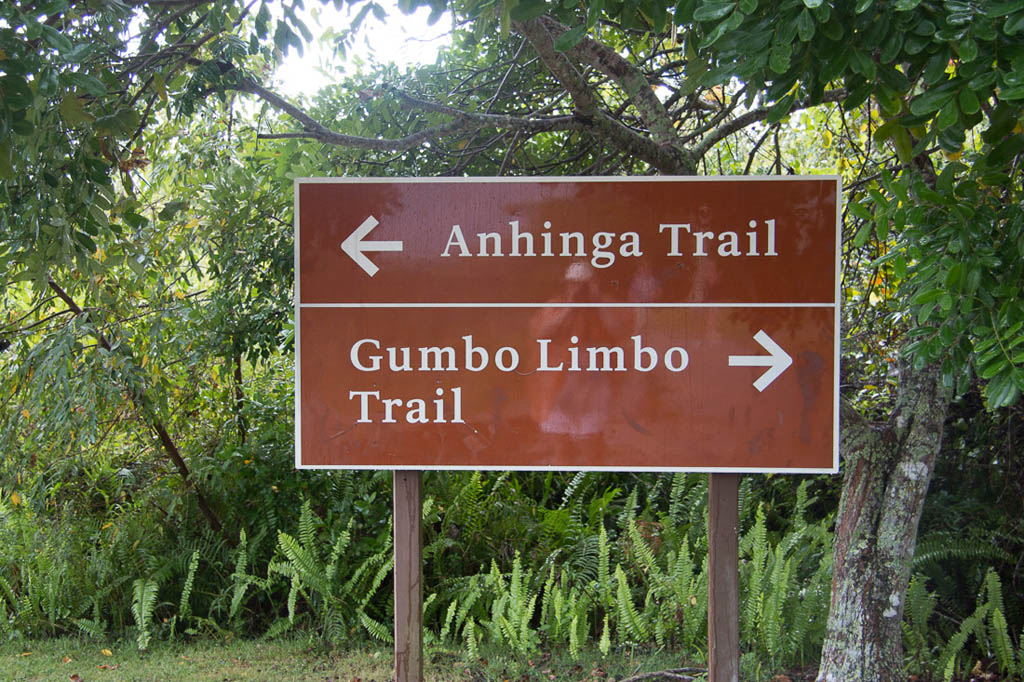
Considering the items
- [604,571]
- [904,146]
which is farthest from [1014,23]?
[604,571]

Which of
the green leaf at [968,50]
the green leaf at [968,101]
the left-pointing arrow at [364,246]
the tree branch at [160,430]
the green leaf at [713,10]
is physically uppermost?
the green leaf at [713,10]

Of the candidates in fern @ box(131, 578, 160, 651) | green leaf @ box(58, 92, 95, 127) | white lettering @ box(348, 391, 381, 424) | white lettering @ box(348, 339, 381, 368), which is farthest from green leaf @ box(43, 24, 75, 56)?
fern @ box(131, 578, 160, 651)

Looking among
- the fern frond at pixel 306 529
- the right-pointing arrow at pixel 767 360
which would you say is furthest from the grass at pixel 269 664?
the right-pointing arrow at pixel 767 360

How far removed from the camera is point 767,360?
260 centimetres

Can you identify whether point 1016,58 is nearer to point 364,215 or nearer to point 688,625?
point 364,215

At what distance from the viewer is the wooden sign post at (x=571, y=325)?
8.55ft

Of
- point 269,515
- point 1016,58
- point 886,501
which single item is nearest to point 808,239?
point 1016,58

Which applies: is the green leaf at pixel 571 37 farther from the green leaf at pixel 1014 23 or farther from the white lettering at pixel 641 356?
the green leaf at pixel 1014 23

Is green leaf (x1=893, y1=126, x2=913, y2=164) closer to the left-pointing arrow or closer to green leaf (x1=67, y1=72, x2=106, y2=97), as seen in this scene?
the left-pointing arrow

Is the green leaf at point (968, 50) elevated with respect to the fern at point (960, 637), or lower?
elevated

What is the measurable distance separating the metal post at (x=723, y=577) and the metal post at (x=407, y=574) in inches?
39.7

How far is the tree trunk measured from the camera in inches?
144

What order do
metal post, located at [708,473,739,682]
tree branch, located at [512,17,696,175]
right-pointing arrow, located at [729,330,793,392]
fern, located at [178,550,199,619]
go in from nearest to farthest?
right-pointing arrow, located at [729,330,793,392] < metal post, located at [708,473,739,682] < tree branch, located at [512,17,696,175] < fern, located at [178,550,199,619]

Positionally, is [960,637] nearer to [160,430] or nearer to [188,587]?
[188,587]
